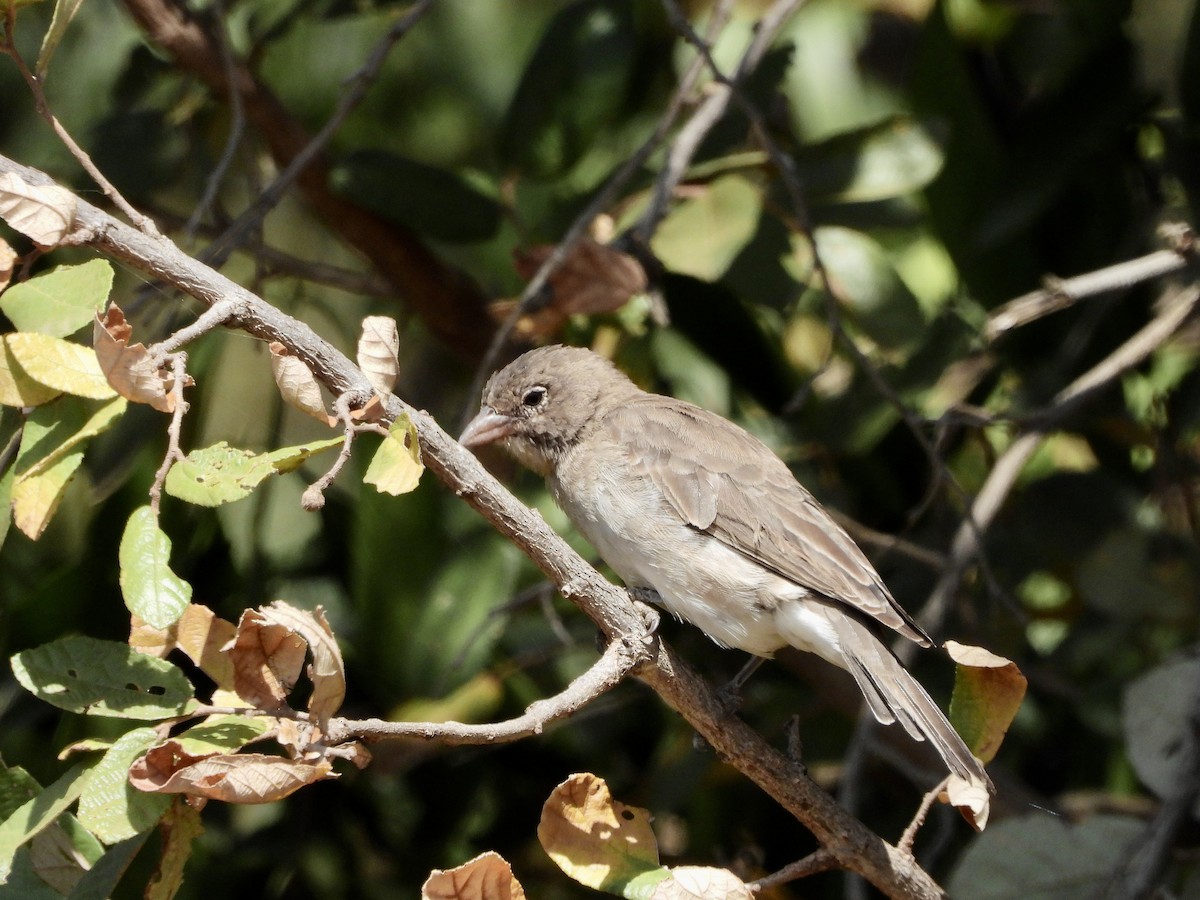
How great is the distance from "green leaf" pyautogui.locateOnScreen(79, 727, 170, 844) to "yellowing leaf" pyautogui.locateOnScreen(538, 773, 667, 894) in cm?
66

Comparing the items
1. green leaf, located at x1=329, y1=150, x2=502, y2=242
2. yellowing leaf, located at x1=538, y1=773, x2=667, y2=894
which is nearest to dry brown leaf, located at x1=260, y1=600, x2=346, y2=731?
yellowing leaf, located at x1=538, y1=773, x2=667, y2=894

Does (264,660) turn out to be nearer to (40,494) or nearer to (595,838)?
(40,494)

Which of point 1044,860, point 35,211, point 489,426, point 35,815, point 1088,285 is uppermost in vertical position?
point 35,211

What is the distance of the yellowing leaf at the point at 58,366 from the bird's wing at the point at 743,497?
1843mm

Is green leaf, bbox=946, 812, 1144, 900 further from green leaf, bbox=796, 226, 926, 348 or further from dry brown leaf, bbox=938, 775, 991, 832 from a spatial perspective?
green leaf, bbox=796, 226, 926, 348

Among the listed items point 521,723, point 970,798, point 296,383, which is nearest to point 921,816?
point 970,798

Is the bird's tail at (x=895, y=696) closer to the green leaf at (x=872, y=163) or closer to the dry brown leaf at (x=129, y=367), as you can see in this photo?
the green leaf at (x=872, y=163)

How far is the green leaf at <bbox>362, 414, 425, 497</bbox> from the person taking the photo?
2.02m

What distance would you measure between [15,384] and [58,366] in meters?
0.11

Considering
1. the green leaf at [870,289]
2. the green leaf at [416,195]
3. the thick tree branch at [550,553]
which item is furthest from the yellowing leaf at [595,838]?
the green leaf at [416,195]

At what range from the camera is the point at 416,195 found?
13.1 ft

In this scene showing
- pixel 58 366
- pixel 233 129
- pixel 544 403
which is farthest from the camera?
pixel 544 403

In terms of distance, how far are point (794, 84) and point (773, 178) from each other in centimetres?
81

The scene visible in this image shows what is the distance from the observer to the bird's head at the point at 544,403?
13.2 ft
